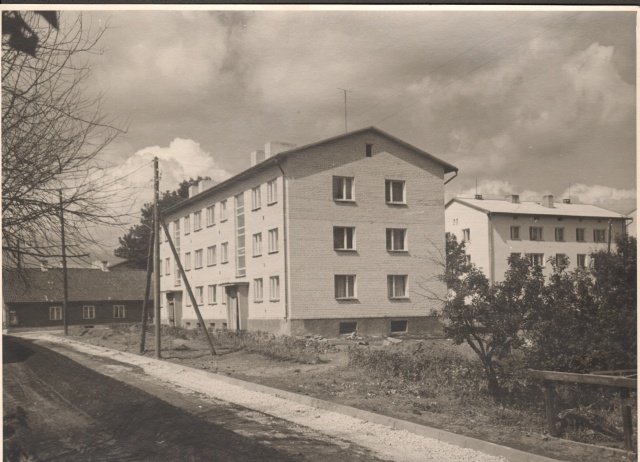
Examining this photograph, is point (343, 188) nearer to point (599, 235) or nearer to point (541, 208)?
point (541, 208)

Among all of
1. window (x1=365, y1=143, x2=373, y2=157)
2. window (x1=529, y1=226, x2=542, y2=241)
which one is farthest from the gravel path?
window (x1=529, y1=226, x2=542, y2=241)

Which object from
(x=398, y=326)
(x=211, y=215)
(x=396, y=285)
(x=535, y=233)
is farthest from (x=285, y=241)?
(x=535, y=233)

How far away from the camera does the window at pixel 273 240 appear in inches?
1028

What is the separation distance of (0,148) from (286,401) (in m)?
6.76

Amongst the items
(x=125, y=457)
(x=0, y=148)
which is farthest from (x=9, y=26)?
(x=125, y=457)

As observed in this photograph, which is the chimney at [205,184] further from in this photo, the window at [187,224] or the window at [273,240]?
the window at [273,240]

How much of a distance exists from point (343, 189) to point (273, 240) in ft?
13.3

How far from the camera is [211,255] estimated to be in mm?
33812

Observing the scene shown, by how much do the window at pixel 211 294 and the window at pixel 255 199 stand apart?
26.0 ft

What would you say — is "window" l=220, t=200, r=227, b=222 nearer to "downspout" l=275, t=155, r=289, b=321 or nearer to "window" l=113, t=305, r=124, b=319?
"downspout" l=275, t=155, r=289, b=321

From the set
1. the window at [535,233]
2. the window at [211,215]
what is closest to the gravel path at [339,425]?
the window at [535,233]

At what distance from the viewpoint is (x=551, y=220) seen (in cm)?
1941

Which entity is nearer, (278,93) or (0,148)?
(0,148)

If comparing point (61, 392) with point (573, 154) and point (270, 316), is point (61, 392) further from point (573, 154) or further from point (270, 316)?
point (270, 316)
